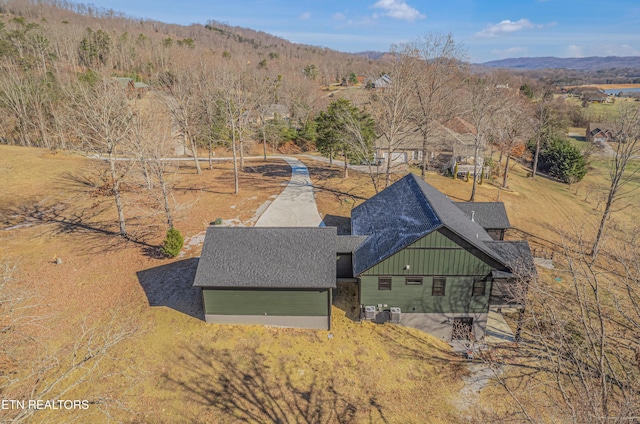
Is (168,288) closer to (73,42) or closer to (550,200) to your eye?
(550,200)

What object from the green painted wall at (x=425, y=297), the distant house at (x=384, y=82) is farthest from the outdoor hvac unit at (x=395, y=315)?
the distant house at (x=384, y=82)

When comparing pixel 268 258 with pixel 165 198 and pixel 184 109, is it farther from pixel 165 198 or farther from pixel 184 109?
pixel 184 109

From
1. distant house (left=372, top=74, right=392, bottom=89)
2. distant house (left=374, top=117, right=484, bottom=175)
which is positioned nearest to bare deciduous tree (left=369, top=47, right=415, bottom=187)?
distant house (left=372, top=74, right=392, bottom=89)

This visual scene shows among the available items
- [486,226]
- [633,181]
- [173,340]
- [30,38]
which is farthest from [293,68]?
[173,340]

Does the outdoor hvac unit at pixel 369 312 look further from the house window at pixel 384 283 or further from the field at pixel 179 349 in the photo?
the house window at pixel 384 283

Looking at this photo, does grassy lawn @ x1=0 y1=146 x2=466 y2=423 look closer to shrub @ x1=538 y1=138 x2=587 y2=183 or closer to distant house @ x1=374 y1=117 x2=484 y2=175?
distant house @ x1=374 y1=117 x2=484 y2=175

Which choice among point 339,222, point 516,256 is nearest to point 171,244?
point 339,222
